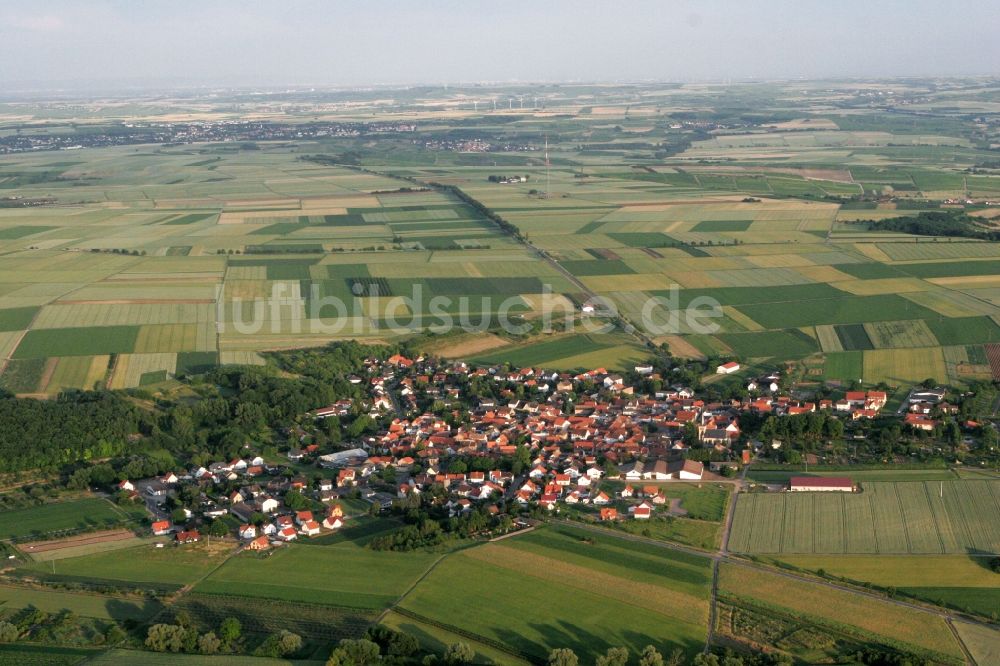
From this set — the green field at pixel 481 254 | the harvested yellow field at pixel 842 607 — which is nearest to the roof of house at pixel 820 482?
the harvested yellow field at pixel 842 607

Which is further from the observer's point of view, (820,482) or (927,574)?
(820,482)

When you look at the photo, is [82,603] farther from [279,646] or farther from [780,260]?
[780,260]

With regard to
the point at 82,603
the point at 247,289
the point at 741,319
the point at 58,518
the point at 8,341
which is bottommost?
the point at 58,518

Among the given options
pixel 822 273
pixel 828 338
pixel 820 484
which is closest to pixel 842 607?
pixel 820 484

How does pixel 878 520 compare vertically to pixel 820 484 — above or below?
below

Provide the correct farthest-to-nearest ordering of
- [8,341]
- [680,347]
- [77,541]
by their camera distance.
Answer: [8,341], [680,347], [77,541]

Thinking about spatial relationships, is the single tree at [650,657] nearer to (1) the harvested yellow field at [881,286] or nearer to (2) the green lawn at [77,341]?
(2) the green lawn at [77,341]

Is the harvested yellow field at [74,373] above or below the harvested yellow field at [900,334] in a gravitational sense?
below
